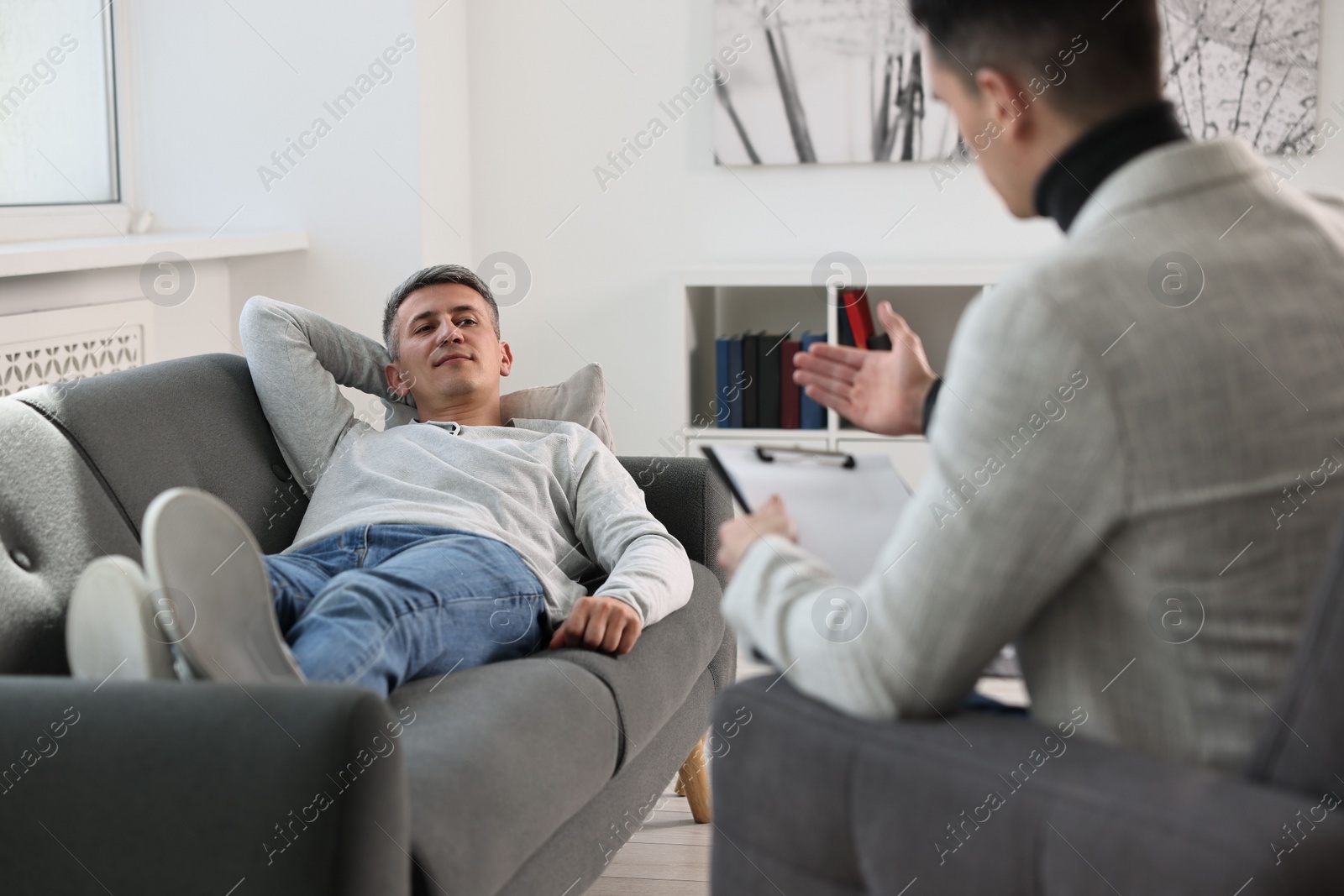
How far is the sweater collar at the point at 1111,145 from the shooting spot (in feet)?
3.28

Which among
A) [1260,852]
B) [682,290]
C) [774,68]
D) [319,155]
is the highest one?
[774,68]

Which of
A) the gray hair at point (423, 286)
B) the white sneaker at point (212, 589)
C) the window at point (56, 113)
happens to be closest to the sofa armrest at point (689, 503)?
the gray hair at point (423, 286)

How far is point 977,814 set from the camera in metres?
0.93

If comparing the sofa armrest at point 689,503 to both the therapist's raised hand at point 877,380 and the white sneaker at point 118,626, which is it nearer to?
the therapist's raised hand at point 877,380

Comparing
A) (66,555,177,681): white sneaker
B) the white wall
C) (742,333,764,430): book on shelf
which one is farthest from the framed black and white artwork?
(66,555,177,681): white sneaker

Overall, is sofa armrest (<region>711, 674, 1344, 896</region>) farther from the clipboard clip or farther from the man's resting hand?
the man's resting hand

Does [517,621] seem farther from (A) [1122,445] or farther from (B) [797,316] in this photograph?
(B) [797,316]

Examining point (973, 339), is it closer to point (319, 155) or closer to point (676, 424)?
point (676, 424)

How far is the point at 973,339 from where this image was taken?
3.05 ft

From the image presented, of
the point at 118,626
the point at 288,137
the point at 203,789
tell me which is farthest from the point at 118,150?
the point at 203,789

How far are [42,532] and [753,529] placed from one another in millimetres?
974

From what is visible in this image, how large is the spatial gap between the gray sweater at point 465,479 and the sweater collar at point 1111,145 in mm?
988

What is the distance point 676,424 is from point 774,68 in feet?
3.72

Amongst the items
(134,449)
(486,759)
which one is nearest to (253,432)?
(134,449)
